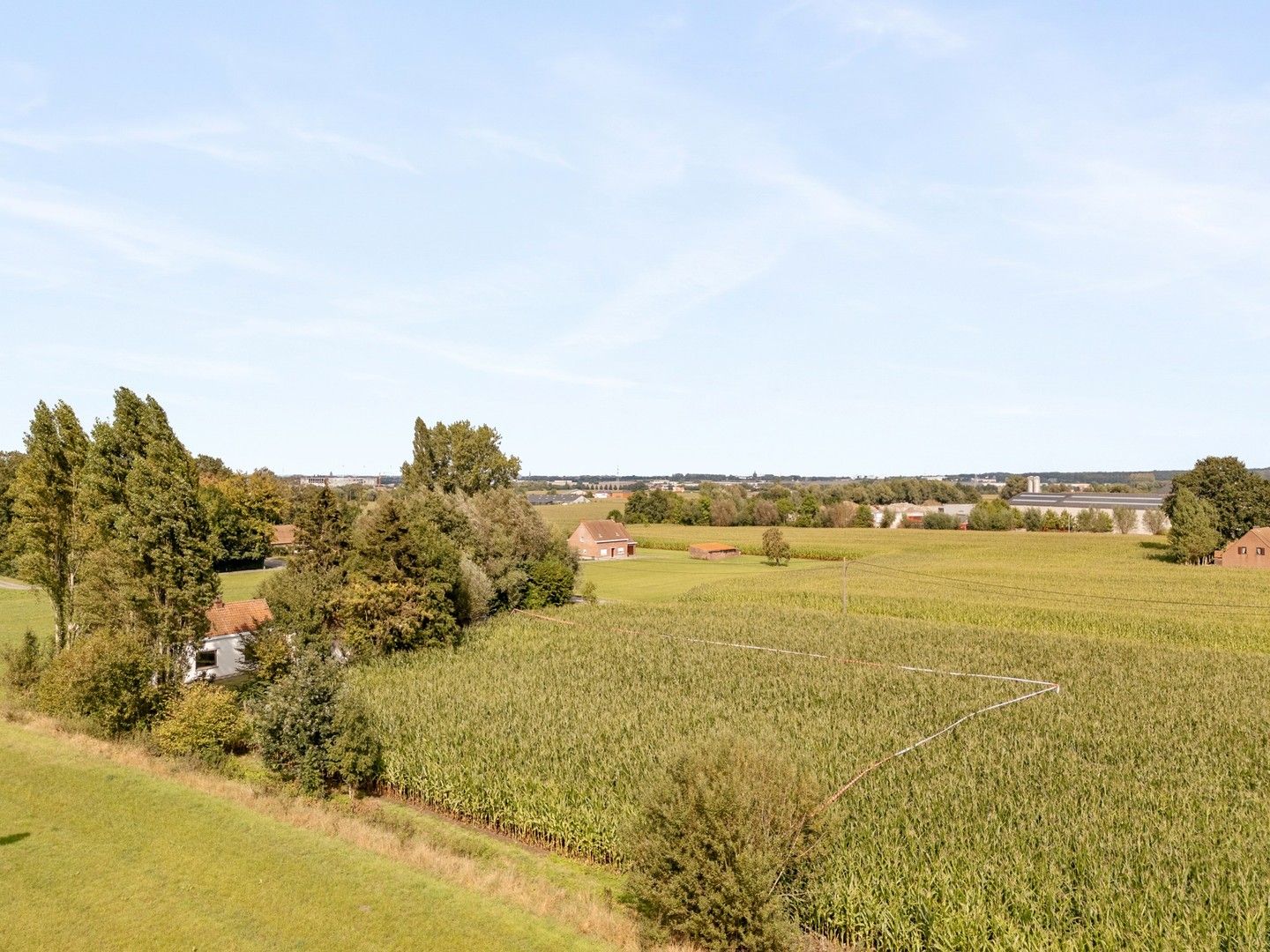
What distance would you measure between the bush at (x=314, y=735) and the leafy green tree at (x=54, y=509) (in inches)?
605

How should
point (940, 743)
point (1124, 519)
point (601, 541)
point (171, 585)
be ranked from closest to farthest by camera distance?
1. point (940, 743)
2. point (171, 585)
3. point (601, 541)
4. point (1124, 519)

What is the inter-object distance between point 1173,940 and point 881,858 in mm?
5250

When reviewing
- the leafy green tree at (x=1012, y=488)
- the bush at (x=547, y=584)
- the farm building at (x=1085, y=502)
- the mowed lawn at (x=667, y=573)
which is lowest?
the mowed lawn at (x=667, y=573)

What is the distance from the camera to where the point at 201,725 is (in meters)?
27.1

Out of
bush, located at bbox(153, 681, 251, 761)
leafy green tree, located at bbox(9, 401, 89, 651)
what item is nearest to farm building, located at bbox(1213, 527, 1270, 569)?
bush, located at bbox(153, 681, 251, 761)

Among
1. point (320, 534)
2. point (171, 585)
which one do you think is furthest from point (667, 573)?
point (171, 585)

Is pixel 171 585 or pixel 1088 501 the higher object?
pixel 1088 501

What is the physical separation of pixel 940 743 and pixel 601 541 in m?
72.4

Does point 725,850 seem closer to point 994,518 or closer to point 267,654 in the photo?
point 267,654

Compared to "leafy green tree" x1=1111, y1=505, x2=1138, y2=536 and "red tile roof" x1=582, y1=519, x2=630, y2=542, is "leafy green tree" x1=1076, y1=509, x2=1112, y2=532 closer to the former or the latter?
"leafy green tree" x1=1111, y1=505, x2=1138, y2=536

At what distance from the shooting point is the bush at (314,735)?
79.9 feet

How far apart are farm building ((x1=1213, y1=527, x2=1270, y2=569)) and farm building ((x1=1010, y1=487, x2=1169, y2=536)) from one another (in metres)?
50.9

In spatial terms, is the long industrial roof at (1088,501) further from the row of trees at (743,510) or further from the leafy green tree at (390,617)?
the leafy green tree at (390,617)

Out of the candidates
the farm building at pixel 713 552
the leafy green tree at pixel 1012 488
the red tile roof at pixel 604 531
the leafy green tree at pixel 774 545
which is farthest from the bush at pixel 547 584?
the leafy green tree at pixel 1012 488
